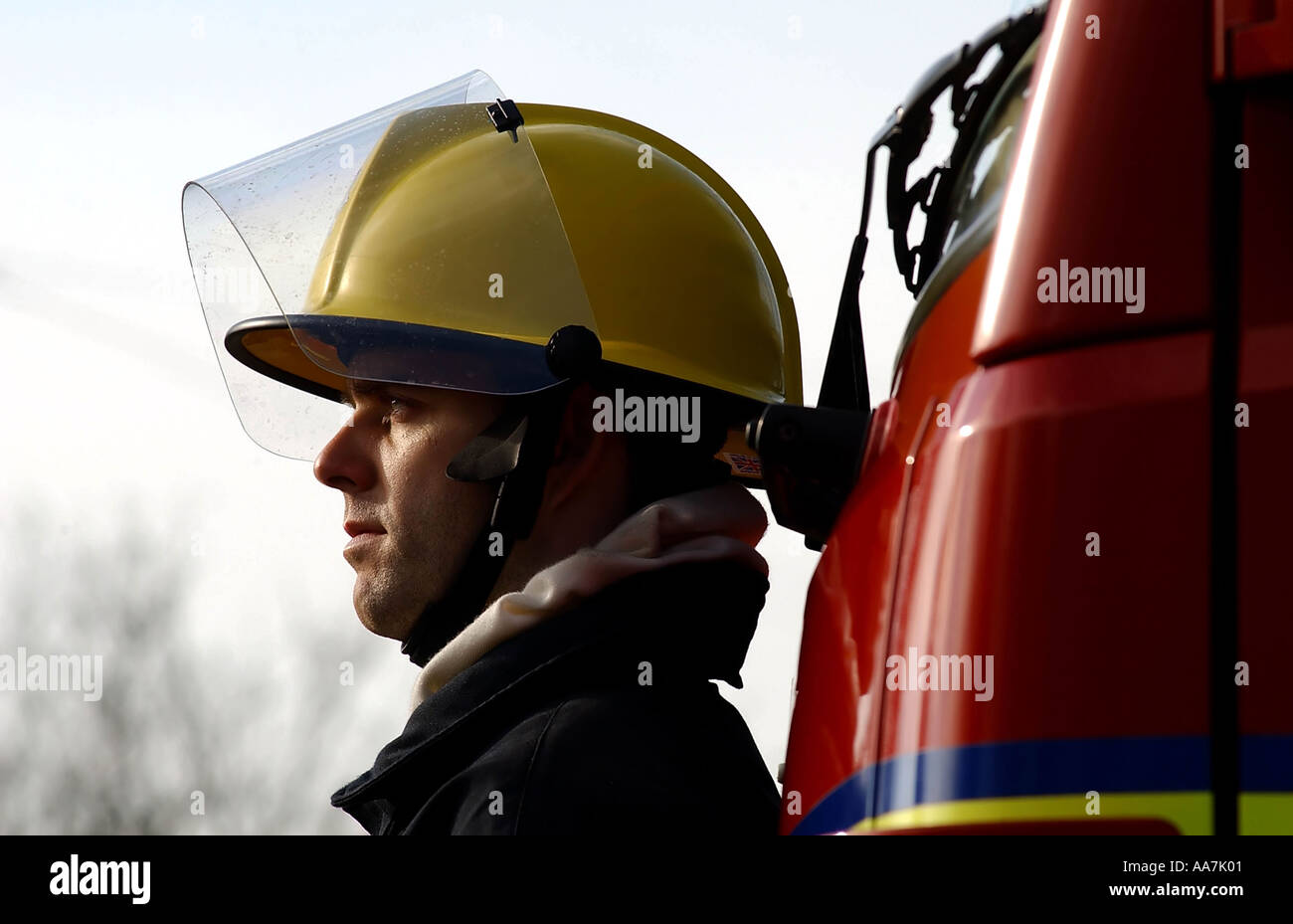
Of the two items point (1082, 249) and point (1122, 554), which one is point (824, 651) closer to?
point (1122, 554)

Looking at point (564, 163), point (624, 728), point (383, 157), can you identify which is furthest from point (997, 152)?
point (383, 157)

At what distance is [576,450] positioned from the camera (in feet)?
9.77

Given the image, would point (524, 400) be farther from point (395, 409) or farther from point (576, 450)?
point (395, 409)

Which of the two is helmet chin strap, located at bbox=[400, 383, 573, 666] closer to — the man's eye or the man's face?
the man's face

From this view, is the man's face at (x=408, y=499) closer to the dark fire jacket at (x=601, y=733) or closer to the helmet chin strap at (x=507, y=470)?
the helmet chin strap at (x=507, y=470)

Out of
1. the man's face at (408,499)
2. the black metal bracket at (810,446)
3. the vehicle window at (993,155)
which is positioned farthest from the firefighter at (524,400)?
the vehicle window at (993,155)

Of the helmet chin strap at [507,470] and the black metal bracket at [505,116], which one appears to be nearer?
the helmet chin strap at [507,470]

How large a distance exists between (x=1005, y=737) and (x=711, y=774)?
945 mm

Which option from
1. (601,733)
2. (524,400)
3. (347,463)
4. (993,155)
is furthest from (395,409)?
(993,155)

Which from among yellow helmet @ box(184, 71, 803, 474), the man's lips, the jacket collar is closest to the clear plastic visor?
yellow helmet @ box(184, 71, 803, 474)

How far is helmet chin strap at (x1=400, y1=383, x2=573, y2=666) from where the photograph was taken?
286cm

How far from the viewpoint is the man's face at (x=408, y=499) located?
288 centimetres

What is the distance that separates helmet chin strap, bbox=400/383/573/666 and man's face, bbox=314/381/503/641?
2 centimetres

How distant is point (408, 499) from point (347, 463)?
0.14 meters
